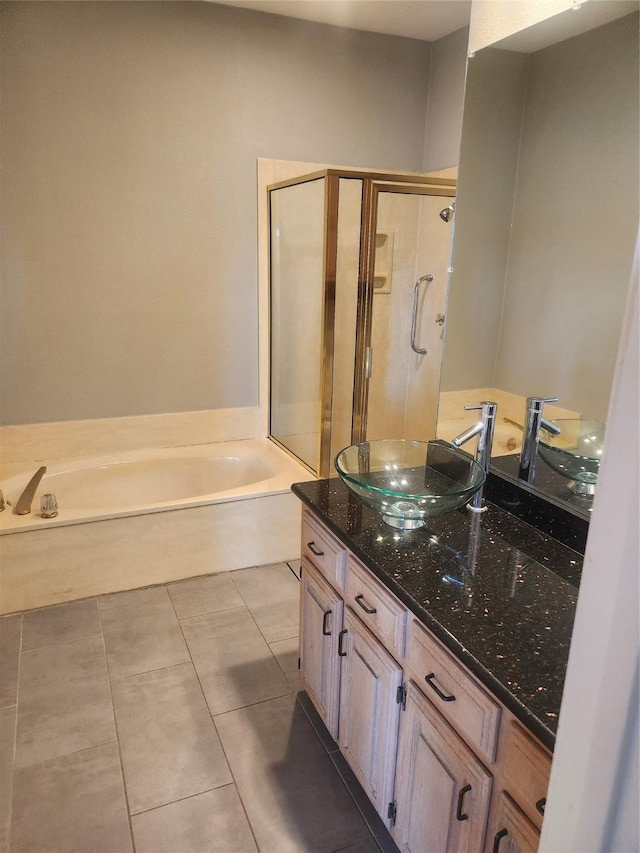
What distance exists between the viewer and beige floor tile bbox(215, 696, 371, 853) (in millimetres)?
1597

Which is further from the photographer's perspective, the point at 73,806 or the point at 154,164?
the point at 154,164

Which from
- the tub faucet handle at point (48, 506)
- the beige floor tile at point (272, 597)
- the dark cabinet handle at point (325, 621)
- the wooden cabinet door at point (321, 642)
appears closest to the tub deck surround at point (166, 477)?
the tub faucet handle at point (48, 506)

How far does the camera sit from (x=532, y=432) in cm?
166

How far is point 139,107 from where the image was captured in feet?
9.71

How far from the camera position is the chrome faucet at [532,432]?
64.6 inches

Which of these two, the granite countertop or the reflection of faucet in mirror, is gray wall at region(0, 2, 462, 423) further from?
the reflection of faucet in mirror

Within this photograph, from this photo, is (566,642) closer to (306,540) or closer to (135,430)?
(306,540)

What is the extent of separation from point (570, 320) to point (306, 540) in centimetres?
100

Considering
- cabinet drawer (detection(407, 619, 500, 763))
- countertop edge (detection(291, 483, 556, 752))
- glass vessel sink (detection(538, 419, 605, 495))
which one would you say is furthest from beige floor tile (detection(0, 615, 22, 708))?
glass vessel sink (detection(538, 419, 605, 495))

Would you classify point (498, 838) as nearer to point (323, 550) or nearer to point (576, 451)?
point (323, 550)

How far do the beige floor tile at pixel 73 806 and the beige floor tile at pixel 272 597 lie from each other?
0.80 metres

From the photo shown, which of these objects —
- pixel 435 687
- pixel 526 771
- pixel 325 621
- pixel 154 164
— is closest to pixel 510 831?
pixel 526 771

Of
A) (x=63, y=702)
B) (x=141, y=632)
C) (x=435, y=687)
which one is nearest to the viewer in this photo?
(x=435, y=687)

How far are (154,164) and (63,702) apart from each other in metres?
2.55
